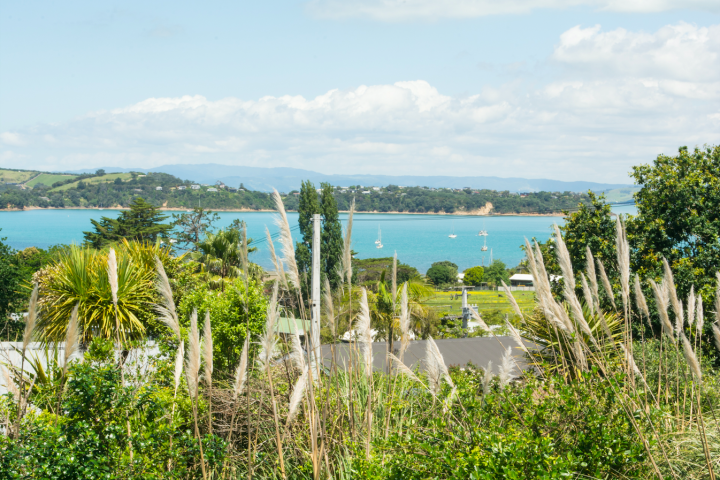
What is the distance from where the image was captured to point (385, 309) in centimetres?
1184

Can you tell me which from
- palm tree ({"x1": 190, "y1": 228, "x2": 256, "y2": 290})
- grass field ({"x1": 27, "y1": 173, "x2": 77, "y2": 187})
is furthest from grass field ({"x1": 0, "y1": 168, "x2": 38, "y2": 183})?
palm tree ({"x1": 190, "y1": 228, "x2": 256, "y2": 290})

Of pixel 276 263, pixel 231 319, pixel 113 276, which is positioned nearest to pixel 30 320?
pixel 113 276

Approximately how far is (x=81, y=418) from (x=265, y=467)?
4.06 ft

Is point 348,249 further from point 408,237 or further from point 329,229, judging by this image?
point 408,237

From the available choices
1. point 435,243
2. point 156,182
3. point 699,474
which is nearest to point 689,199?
point 699,474

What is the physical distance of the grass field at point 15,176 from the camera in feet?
468

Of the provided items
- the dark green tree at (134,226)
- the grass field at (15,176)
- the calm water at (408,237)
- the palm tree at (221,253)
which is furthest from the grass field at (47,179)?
the palm tree at (221,253)

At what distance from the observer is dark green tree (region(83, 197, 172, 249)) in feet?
114

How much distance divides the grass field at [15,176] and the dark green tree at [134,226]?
415 ft

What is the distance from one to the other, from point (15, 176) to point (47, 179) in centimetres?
1771

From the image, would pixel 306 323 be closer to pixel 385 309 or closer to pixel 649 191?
pixel 385 309

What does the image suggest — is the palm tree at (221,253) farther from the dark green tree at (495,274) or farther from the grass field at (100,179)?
the grass field at (100,179)

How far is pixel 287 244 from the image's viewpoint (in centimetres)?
297

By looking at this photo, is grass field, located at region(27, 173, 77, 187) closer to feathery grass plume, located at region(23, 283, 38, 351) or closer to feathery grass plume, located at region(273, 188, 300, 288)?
feathery grass plume, located at region(23, 283, 38, 351)
